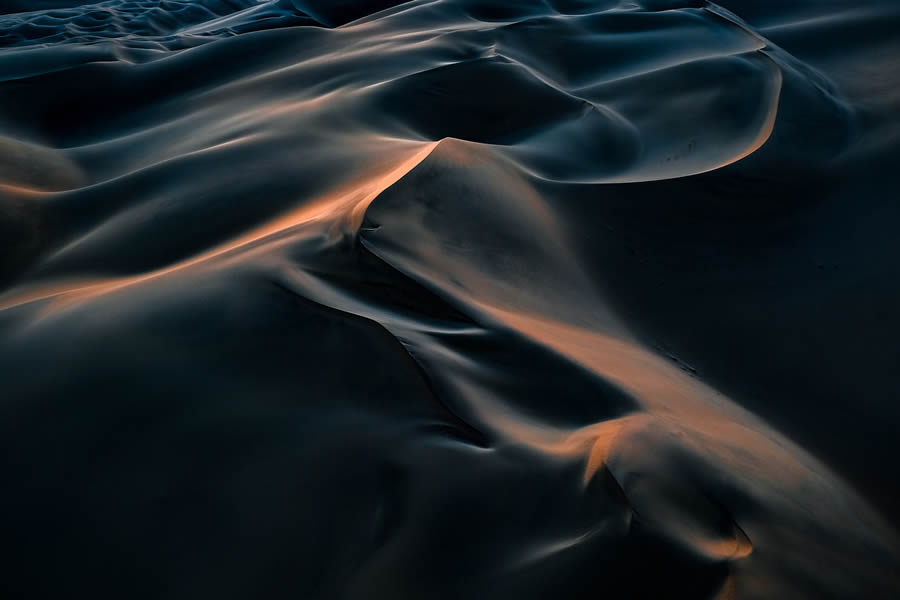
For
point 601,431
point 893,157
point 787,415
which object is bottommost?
point 787,415

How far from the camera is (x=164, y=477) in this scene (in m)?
0.84

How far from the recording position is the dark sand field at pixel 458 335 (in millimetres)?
787

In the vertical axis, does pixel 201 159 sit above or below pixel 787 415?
above

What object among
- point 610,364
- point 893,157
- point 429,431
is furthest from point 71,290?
point 893,157

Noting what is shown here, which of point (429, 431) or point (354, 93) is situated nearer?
point (429, 431)

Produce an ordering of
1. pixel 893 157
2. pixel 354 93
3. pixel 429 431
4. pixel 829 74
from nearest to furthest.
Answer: pixel 429 431 < pixel 893 157 < pixel 354 93 < pixel 829 74

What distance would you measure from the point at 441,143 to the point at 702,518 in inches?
35.5

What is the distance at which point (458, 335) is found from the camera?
1.05 meters

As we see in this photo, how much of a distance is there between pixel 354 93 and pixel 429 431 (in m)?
1.34

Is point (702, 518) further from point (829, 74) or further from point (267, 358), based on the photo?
point (829, 74)

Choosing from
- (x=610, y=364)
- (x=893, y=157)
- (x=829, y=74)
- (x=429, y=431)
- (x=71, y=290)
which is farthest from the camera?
(x=829, y=74)

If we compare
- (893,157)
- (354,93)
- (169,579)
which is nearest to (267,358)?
(169,579)

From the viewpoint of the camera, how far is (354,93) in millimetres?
2006

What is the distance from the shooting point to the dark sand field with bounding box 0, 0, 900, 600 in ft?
2.58
